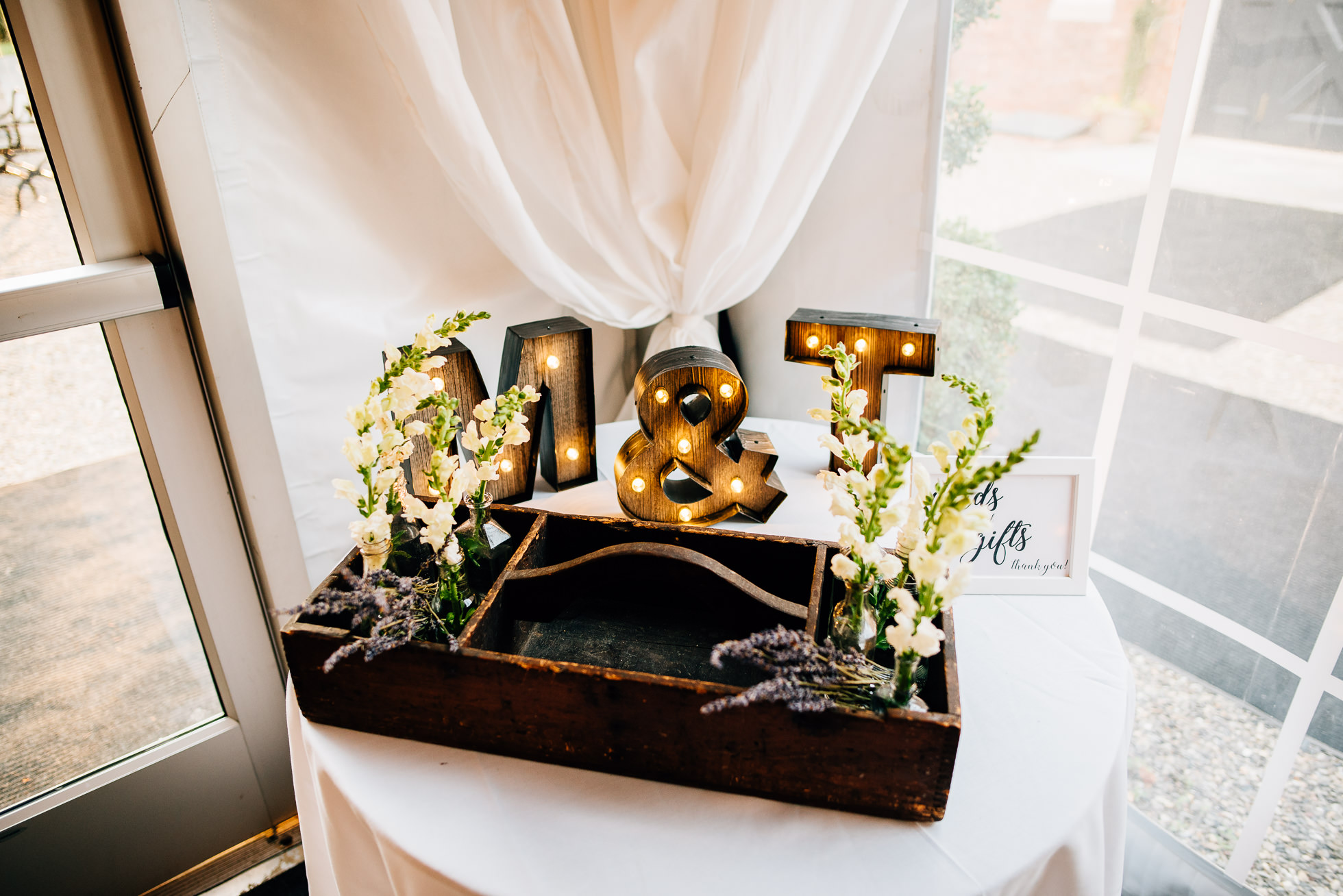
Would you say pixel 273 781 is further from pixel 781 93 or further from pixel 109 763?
pixel 781 93

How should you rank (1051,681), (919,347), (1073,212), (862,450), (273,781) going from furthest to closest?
1. (273,781)
2. (1073,212)
3. (919,347)
4. (1051,681)
5. (862,450)

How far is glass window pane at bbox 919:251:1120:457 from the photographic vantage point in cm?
158

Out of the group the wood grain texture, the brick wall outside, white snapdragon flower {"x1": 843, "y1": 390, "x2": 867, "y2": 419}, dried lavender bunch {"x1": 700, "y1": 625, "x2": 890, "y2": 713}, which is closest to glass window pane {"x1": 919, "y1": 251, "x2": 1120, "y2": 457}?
the brick wall outside

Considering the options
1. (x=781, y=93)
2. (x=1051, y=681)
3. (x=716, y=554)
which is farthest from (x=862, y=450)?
(x=781, y=93)

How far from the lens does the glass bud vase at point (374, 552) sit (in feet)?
3.43

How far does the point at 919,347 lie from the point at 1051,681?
0.57 meters

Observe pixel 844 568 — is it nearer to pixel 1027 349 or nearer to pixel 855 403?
pixel 855 403

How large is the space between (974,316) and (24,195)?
179 cm

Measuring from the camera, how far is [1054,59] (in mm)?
1481

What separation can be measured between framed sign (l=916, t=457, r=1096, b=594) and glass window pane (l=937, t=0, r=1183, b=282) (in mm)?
482

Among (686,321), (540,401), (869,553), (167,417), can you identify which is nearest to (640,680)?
(869,553)

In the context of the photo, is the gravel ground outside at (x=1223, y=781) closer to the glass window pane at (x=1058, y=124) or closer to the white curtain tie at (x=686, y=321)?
the glass window pane at (x=1058, y=124)

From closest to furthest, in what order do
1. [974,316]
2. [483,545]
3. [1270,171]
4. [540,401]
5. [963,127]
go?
1. [483,545]
2. [1270,171]
3. [540,401]
4. [963,127]
5. [974,316]

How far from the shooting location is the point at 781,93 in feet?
4.81
